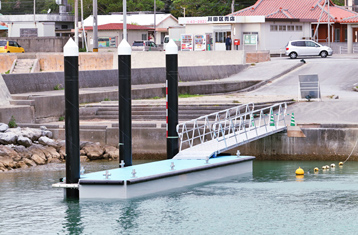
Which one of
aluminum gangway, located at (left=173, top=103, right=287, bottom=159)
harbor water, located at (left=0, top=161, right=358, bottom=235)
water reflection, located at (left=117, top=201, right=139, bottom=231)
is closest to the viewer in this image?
harbor water, located at (left=0, top=161, right=358, bottom=235)

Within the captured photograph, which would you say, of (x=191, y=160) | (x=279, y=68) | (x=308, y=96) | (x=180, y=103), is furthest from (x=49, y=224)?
(x=279, y=68)

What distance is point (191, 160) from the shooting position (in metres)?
23.1

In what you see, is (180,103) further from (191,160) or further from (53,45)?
(53,45)

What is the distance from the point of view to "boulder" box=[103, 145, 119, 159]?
2775 cm

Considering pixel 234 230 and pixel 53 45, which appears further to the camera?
pixel 53 45

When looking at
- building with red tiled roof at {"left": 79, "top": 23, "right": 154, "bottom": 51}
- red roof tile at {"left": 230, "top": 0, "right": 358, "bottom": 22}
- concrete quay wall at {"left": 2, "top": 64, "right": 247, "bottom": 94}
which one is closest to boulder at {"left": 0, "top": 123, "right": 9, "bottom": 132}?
concrete quay wall at {"left": 2, "top": 64, "right": 247, "bottom": 94}

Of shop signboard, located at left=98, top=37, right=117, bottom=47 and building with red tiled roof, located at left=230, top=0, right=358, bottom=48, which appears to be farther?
shop signboard, located at left=98, top=37, right=117, bottom=47

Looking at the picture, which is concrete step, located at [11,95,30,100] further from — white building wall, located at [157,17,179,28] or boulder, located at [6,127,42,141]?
white building wall, located at [157,17,179,28]

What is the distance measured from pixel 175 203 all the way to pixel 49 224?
3612mm

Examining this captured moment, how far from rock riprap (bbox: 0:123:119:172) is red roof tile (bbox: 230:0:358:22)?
43424 millimetres

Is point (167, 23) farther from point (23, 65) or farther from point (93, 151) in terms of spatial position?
point (93, 151)

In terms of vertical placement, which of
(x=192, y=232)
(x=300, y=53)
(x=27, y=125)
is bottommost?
(x=192, y=232)

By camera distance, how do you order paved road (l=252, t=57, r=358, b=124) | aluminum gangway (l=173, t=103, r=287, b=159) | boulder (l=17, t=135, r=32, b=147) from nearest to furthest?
1. aluminum gangway (l=173, t=103, r=287, b=159)
2. boulder (l=17, t=135, r=32, b=147)
3. paved road (l=252, t=57, r=358, b=124)

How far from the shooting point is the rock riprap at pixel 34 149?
2598 cm
